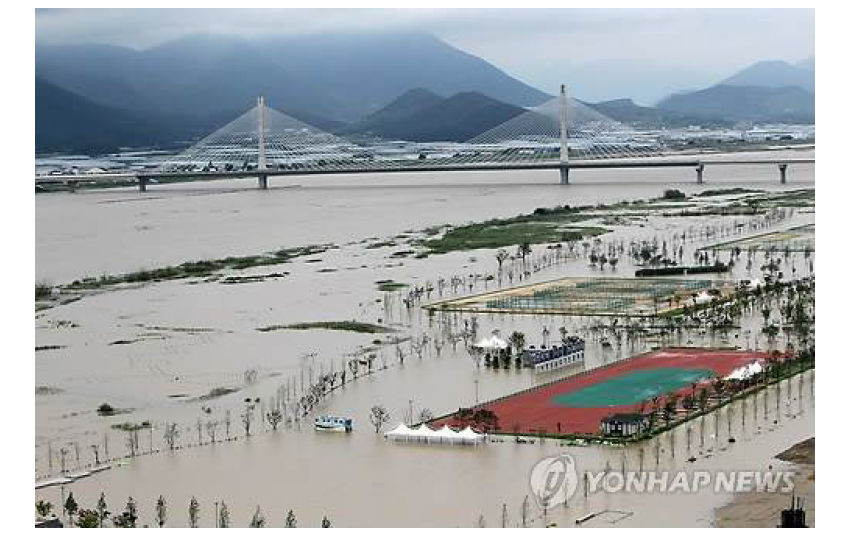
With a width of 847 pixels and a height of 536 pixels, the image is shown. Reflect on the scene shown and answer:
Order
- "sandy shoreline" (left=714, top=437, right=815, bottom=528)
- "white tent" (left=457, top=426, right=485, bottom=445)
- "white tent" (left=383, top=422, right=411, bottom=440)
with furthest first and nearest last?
"white tent" (left=383, top=422, right=411, bottom=440) → "white tent" (left=457, top=426, right=485, bottom=445) → "sandy shoreline" (left=714, top=437, right=815, bottom=528)

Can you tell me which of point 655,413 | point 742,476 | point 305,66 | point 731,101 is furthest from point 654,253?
point 731,101

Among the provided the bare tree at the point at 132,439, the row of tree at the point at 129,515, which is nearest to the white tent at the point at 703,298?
the bare tree at the point at 132,439

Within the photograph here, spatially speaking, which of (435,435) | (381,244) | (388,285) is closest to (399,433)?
(435,435)

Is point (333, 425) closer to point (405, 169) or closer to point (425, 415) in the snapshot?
point (425, 415)

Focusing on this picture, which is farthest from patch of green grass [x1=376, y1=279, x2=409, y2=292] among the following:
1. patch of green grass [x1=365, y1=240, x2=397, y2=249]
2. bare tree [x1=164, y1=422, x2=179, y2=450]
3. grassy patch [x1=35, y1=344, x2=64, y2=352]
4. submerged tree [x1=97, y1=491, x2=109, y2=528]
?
submerged tree [x1=97, y1=491, x2=109, y2=528]

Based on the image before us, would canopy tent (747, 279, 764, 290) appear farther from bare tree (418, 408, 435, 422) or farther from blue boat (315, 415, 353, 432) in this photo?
blue boat (315, 415, 353, 432)

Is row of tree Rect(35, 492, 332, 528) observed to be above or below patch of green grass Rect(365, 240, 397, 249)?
below

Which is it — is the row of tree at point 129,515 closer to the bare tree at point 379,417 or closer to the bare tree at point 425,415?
the bare tree at point 379,417

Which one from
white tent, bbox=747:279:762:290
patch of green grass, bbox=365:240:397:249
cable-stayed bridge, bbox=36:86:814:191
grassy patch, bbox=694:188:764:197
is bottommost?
white tent, bbox=747:279:762:290
